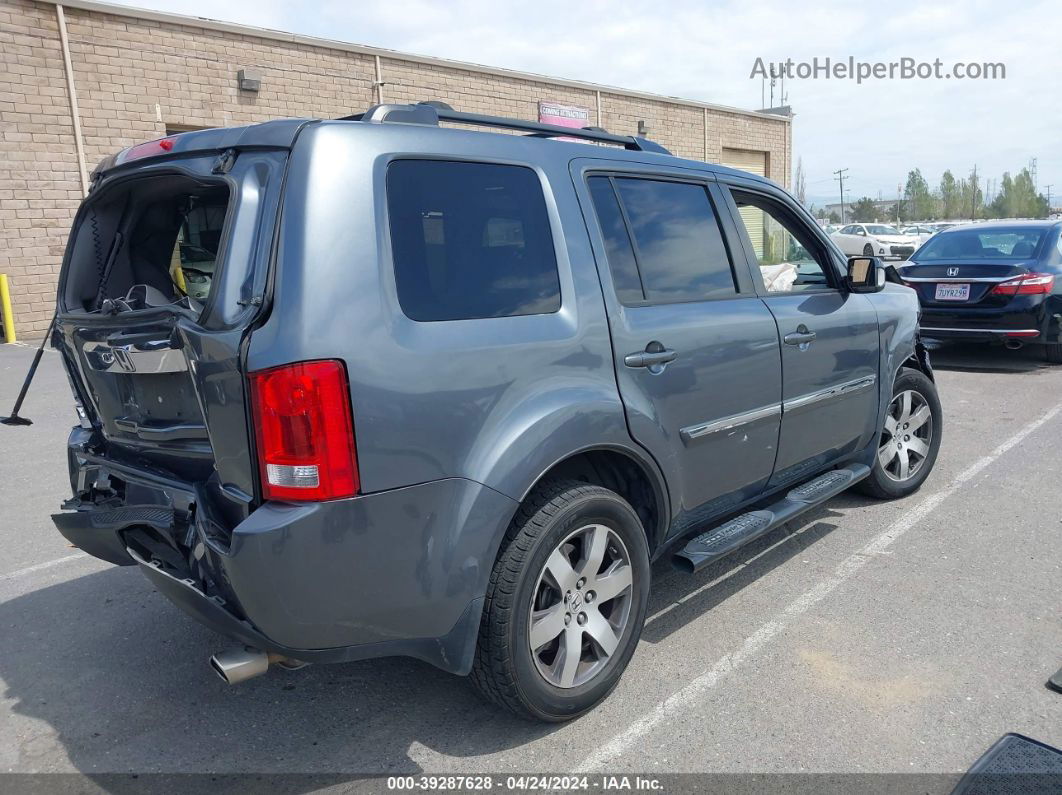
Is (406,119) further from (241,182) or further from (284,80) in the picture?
(284,80)

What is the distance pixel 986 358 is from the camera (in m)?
10.5

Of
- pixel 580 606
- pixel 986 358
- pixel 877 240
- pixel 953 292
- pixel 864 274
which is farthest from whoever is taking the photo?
pixel 877 240

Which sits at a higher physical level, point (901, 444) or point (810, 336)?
Result: point (810, 336)

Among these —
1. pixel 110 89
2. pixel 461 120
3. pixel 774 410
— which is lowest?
pixel 774 410

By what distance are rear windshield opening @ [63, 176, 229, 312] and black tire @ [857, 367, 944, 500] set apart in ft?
12.3

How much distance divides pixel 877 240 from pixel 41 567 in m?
36.4

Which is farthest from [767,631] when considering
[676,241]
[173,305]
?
[173,305]

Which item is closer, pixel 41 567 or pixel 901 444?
pixel 41 567

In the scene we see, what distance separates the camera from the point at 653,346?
3154 millimetres

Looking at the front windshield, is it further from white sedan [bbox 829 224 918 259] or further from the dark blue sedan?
white sedan [bbox 829 224 918 259]

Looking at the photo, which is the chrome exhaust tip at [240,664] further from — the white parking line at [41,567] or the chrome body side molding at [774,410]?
the white parking line at [41,567]

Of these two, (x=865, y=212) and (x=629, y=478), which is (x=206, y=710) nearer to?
(x=629, y=478)

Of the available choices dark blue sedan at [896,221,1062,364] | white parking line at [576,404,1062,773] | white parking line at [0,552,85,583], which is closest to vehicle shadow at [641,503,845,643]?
white parking line at [576,404,1062,773]

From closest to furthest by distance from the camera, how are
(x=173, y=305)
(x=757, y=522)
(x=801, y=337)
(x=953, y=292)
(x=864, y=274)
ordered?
(x=173, y=305) → (x=757, y=522) → (x=801, y=337) → (x=864, y=274) → (x=953, y=292)
